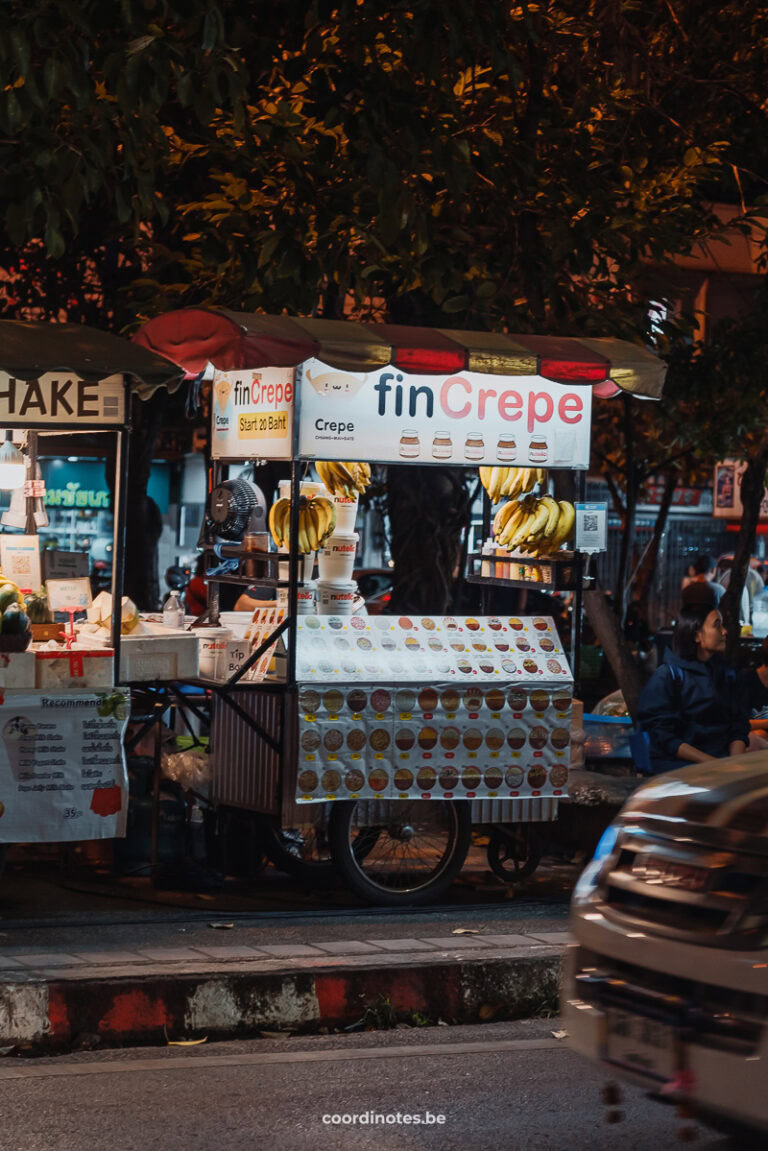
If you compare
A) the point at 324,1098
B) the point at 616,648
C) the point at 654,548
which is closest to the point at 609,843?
the point at 324,1098

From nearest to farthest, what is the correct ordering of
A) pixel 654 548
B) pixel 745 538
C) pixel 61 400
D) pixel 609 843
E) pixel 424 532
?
pixel 609 843 → pixel 61 400 → pixel 424 532 → pixel 745 538 → pixel 654 548

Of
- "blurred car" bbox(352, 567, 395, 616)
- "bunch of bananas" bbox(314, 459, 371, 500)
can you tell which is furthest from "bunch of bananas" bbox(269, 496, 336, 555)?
"blurred car" bbox(352, 567, 395, 616)

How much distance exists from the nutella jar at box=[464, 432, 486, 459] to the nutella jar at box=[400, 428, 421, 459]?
0.90 ft

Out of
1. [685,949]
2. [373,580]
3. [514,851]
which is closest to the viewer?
[685,949]

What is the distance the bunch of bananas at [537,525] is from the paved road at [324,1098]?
3.40 meters

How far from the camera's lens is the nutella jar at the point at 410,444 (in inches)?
321

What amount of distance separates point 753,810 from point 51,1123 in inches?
97.3

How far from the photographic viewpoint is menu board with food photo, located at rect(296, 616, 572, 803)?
7895 mm

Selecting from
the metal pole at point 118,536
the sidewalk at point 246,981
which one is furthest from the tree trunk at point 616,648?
the metal pole at point 118,536

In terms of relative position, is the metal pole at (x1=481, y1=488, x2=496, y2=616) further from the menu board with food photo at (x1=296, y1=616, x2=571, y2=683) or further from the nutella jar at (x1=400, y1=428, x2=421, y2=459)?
the nutella jar at (x1=400, y1=428, x2=421, y2=459)

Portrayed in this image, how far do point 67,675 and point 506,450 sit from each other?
8.54 ft

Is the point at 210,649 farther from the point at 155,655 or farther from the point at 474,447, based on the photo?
the point at 474,447

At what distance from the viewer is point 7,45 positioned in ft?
25.2

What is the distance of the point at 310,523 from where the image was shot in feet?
27.2
